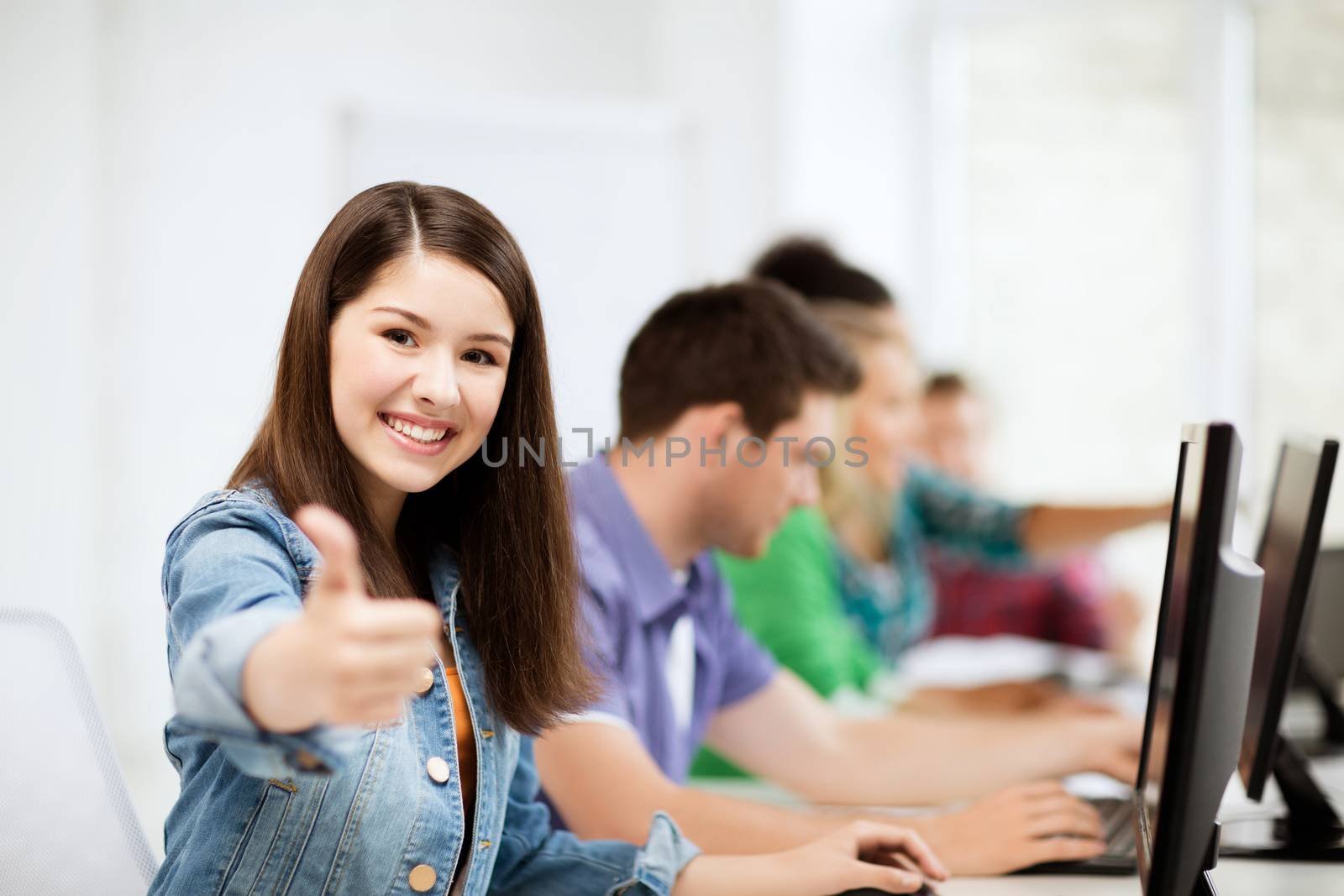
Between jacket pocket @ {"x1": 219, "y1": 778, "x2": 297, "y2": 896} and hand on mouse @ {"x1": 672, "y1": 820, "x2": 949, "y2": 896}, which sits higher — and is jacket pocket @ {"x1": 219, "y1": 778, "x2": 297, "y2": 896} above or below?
above

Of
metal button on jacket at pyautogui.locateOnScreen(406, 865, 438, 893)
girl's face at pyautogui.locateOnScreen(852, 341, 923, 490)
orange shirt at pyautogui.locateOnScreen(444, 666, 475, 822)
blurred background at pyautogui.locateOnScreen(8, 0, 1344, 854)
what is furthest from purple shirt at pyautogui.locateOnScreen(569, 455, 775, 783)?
blurred background at pyautogui.locateOnScreen(8, 0, 1344, 854)

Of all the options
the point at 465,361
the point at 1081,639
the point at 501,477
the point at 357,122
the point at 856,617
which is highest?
the point at 357,122

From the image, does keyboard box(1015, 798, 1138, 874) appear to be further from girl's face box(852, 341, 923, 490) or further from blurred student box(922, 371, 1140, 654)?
blurred student box(922, 371, 1140, 654)

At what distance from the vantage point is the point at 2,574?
10.3 ft

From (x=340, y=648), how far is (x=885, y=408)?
198 cm

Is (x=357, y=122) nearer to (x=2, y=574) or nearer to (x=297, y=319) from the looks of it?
(x=2, y=574)

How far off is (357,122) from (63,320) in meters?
1.02

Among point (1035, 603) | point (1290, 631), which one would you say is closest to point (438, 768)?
point (1290, 631)

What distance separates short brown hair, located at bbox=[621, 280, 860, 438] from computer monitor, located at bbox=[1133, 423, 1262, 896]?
29.2 inches

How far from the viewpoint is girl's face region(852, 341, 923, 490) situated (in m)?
2.47

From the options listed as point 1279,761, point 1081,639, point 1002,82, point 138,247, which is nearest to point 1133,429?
point 1081,639

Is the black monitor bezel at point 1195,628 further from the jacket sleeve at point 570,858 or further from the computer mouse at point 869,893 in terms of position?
the jacket sleeve at point 570,858

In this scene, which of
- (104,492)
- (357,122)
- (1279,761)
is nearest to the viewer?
(1279,761)

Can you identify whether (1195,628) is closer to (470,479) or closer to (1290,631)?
(1290,631)
